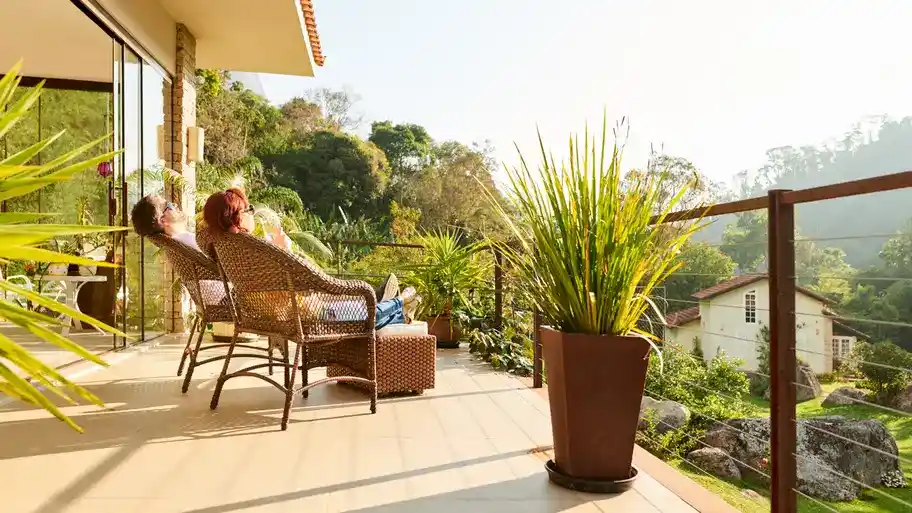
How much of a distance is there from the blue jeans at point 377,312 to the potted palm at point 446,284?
2.28m

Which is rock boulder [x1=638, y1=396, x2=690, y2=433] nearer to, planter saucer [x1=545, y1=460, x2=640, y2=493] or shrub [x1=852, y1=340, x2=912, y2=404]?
planter saucer [x1=545, y1=460, x2=640, y2=493]

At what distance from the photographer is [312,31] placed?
25.3 feet

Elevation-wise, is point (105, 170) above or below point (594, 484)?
above

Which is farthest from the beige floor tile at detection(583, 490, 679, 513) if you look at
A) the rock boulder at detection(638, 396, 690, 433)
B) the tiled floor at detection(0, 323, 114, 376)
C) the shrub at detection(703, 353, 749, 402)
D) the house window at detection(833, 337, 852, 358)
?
the house window at detection(833, 337, 852, 358)

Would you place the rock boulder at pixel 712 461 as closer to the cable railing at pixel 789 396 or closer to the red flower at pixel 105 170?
the cable railing at pixel 789 396

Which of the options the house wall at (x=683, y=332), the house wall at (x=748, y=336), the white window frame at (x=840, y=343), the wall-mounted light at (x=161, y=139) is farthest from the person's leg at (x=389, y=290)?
the white window frame at (x=840, y=343)

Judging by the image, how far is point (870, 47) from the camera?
163 ft

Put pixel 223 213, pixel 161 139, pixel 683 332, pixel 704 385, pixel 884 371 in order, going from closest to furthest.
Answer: pixel 223 213 < pixel 161 139 < pixel 704 385 < pixel 683 332 < pixel 884 371

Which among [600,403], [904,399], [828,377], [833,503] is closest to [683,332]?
[833,503]

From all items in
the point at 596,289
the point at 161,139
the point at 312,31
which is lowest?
the point at 596,289

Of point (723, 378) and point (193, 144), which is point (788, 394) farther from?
point (723, 378)

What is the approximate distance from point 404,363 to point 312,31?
4.83 meters

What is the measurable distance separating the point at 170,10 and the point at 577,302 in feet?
19.1

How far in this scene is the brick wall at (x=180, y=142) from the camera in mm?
7117
